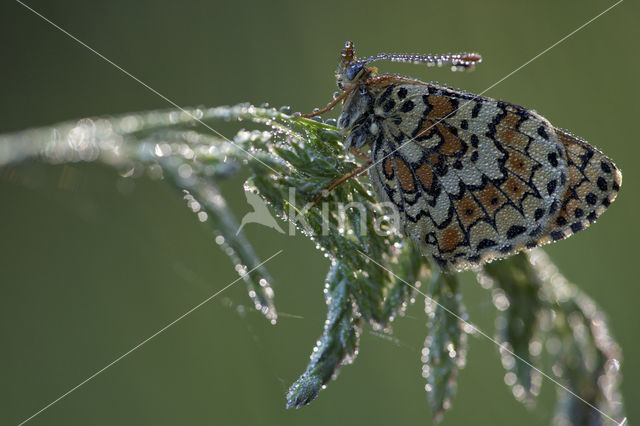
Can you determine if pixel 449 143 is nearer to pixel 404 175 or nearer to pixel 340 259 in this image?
pixel 404 175

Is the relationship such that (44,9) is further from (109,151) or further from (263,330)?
(109,151)

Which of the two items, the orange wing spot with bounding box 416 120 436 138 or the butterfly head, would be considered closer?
the orange wing spot with bounding box 416 120 436 138

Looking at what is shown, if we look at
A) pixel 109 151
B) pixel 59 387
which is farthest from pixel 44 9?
pixel 109 151

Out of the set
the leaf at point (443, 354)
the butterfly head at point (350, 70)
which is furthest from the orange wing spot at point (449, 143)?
the leaf at point (443, 354)

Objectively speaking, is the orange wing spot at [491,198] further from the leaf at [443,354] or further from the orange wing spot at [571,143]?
the leaf at [443,354]

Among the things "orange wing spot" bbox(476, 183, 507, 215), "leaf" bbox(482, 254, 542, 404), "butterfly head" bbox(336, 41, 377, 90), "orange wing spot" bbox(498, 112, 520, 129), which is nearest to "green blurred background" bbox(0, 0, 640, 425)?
"leaf" bbox(482, 254, 542, 404)

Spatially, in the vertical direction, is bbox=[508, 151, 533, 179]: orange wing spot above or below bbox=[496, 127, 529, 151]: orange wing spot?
below

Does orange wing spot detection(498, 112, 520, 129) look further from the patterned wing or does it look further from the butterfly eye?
the butterfly eye
